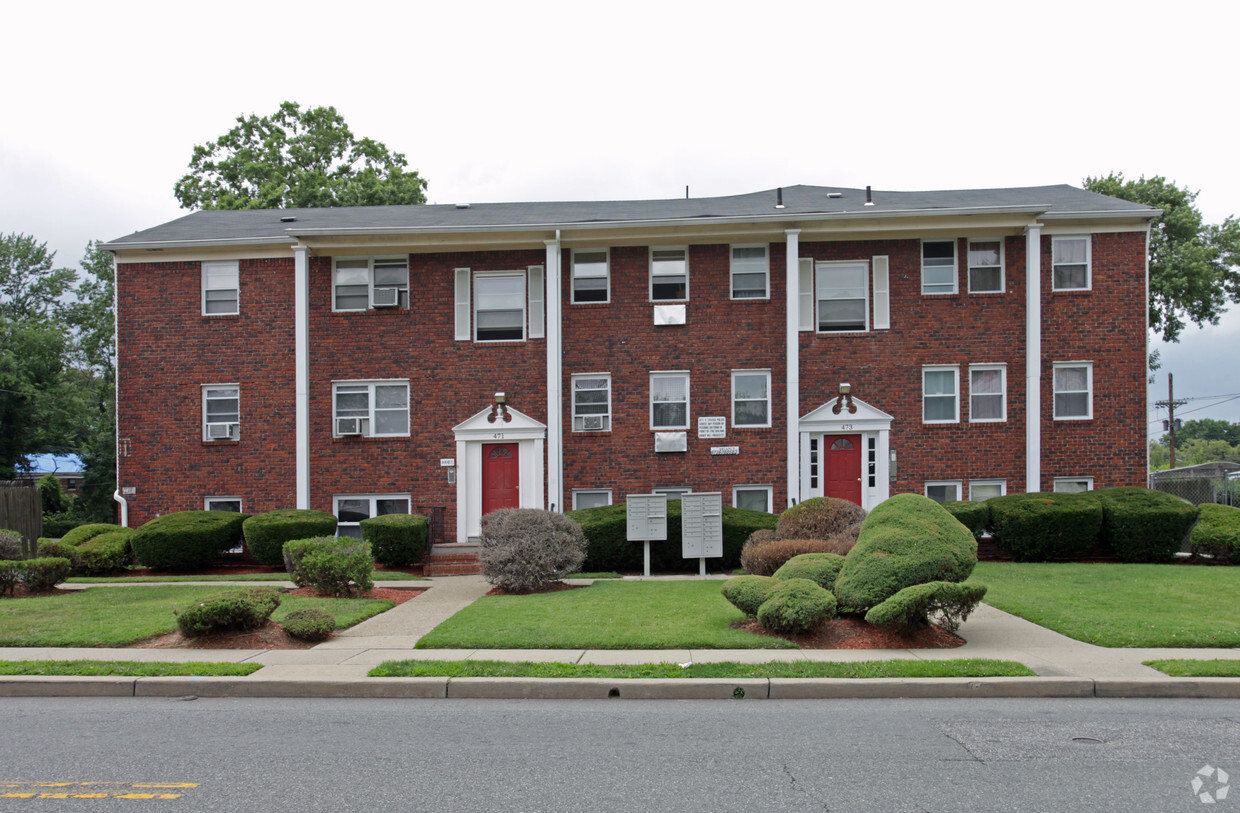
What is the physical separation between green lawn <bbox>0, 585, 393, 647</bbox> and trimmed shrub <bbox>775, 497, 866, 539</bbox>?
6578 millimetres

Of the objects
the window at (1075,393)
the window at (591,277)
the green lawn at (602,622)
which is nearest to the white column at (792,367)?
the window at (591,277)

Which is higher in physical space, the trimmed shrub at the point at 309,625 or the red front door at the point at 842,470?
the red front door at the point at 842,470

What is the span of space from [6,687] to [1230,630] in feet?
42.8

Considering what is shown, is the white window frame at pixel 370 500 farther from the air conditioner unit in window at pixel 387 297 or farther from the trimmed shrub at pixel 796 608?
the trimmed shrub at pixel 796 608

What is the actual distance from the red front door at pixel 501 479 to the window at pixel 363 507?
189cm

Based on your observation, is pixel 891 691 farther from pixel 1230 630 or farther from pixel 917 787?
pixel 1230 630

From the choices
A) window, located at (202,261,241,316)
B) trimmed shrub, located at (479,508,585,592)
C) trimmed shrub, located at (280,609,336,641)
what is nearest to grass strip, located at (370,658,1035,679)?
trimmed shrub, located at (280,609,336,641)

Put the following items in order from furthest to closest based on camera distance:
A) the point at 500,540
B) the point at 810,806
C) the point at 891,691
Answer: the point at 500,540
the point at 891,691
the point at 810,806

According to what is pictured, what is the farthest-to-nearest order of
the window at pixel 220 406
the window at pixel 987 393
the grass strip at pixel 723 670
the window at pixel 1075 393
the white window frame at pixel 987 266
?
the window at pixel 220 406, the white window frame at pixel 987 266, the window at pixel 987 393, the window at pixel 1075 393, the grass strip at pixel 723 670

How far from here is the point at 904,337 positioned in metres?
20.1

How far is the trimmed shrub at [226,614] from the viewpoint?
33.5 ft

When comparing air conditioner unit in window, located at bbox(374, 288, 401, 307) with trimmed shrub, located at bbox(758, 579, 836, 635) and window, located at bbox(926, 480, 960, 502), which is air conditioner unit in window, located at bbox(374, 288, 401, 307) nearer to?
window, located at bbox(926, 480, 960, 502)

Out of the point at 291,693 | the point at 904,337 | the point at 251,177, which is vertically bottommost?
the point at 291,693

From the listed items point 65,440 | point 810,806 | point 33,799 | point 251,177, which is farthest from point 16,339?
point 810,806
